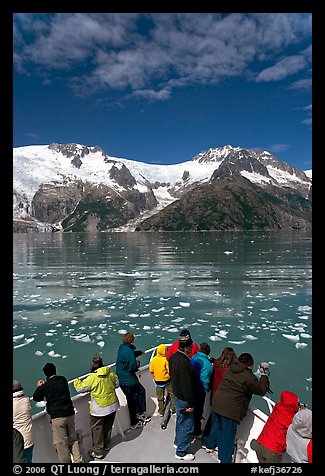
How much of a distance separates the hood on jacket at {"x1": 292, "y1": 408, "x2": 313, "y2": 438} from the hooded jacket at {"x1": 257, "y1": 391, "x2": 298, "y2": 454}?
32 cm

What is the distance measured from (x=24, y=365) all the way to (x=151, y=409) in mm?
8827

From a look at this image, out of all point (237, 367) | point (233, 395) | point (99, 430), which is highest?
point (237, 367)

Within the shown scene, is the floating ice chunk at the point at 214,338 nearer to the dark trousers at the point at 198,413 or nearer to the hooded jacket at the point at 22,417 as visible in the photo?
the dark trousers at the point at 198,413

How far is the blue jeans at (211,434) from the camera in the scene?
6810mm

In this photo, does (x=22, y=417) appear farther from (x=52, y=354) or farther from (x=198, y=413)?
(x=52, y=354)

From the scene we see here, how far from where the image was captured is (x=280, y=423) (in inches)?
229

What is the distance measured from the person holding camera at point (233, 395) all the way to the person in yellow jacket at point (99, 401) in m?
2.38

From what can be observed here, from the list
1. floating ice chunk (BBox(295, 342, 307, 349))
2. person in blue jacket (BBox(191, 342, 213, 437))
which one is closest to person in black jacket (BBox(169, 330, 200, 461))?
person in blue jacket (BBox(191, 342, 213, 437))

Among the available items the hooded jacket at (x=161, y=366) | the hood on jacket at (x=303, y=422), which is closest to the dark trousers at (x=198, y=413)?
the hooded jacket at (x=161, y=366)

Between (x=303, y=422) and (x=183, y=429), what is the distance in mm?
2727

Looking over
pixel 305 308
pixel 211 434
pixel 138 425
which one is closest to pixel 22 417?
pixel 138 425
